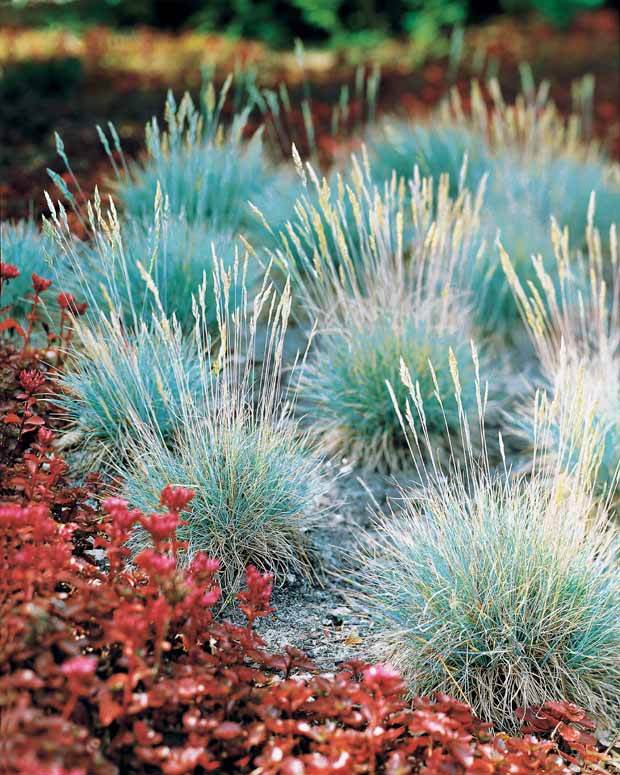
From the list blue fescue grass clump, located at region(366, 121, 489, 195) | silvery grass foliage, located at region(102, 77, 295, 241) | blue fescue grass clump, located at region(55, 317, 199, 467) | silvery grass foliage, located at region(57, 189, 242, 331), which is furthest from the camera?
blue fescue grass clump, located at region(366, 121, 489, 195)

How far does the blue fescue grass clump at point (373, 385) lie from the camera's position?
141 inches

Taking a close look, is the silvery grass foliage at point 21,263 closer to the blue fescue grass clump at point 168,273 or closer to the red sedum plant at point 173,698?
the blue fescue grass clump at point 168,273

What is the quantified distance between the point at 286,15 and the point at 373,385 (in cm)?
925

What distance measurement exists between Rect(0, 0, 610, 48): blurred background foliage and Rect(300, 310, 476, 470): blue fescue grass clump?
323 inches

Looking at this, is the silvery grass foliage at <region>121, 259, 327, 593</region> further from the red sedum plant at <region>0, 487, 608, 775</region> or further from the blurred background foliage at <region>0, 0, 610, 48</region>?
the blurred background foliage at <region>0, 0, 610, 48</region>

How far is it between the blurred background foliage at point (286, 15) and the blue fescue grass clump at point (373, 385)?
8.19 meters

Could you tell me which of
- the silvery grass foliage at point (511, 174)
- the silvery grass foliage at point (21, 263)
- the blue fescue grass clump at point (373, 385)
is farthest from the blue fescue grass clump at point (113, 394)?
the silvery grass foliage at point (511, 174)

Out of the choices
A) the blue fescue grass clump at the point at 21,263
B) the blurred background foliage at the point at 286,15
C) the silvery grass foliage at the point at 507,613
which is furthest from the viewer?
the blurred background foliage at the point at 286,15

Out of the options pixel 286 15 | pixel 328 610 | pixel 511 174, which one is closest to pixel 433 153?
pixel 511 174

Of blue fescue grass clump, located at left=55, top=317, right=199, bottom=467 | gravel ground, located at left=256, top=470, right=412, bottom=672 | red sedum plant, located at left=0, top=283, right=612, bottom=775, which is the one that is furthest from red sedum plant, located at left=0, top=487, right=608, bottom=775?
blue fescue grass clump, located at left=55, top=317, right=199, bottom=467

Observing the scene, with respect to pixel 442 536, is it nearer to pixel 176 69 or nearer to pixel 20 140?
pixel 20 140

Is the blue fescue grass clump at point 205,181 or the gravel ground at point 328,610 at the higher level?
the blue fescue grass clump at point 205,181

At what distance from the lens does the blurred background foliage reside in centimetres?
1115

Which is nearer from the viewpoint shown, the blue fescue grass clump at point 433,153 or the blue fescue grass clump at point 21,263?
the blue fescue grass clump at point 21,263
